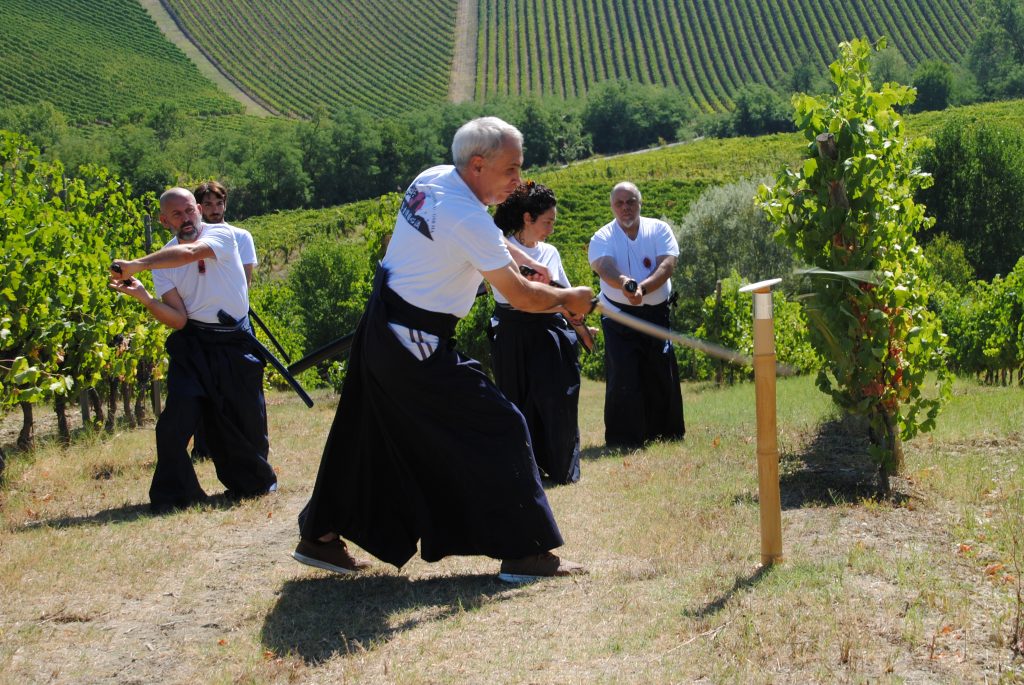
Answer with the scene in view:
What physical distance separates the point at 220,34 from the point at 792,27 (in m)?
57.7

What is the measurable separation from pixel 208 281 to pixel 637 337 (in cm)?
359

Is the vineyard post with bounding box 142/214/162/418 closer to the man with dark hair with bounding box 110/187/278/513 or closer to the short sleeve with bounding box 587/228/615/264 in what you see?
the man with dark hair with bounding box 110/187/278/513

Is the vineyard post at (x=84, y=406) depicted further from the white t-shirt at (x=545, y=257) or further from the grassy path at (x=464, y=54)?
the grassy path at (x=464, y=54)

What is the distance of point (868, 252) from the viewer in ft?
20.4

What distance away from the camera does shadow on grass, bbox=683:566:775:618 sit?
165 inches

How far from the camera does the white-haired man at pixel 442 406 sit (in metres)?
4.78

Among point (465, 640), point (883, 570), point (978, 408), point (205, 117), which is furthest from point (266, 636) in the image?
point (205, 117)

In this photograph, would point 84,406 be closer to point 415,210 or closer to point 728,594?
point 415,210

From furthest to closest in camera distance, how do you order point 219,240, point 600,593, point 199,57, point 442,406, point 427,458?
point 199,57 → point 219,240 → point 427,458 → point 442,406 → point 600,593

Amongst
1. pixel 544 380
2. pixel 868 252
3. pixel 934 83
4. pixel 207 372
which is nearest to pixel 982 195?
pixel 934 83

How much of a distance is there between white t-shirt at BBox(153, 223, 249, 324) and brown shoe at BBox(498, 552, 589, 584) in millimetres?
3289

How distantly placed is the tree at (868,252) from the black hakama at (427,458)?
2301 millimetres

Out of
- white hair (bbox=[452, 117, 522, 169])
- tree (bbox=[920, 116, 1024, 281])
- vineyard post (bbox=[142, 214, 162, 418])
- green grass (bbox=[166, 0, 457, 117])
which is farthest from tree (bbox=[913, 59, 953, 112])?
white hair (bbox=[452, 117, 522, 169])

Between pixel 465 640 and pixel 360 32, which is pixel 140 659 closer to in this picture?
pixel 465 640
